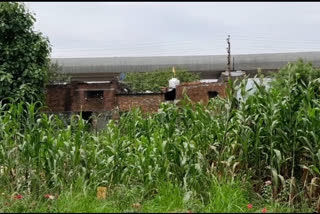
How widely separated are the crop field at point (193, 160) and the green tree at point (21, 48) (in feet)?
26.7

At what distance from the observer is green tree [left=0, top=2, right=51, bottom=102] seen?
12305 millimetres

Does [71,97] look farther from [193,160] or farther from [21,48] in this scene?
[193,160]

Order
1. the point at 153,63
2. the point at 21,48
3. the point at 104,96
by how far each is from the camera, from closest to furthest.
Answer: the point at 21,48 → the point at 104,96 → the point at 153,63

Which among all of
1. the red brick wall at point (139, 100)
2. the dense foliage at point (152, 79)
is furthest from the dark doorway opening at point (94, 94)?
the dense foliage at point (152, 79)

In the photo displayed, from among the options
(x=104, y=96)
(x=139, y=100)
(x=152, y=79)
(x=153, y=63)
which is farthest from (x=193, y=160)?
(x=153, y=63)

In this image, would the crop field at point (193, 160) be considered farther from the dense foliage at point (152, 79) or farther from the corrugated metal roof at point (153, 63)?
the corrugated metal roof at point (153, 63)

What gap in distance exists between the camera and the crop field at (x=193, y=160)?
3525 millimetres

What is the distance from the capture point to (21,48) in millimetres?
12344

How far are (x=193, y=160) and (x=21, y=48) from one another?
9.52 m

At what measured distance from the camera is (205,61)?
2570 centimetres

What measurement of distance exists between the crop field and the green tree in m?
8.14

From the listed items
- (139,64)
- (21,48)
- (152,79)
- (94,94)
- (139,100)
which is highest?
(21,48)

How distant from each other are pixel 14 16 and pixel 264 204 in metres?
10.6

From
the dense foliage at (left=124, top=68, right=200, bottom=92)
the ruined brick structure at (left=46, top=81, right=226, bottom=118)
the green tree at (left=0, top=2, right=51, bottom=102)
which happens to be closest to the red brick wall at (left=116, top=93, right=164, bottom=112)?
the ruined brick structure at (left=46, top=81, right=226, bottom=118)
